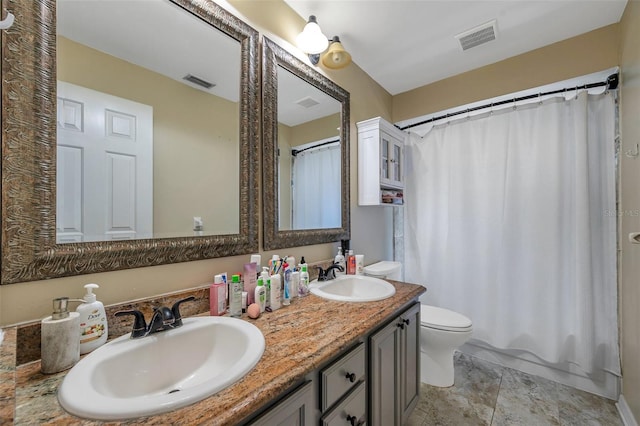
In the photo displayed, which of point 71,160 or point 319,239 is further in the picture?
point 319,239

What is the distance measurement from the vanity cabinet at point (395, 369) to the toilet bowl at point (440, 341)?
0.35 m

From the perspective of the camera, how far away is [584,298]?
175 cm

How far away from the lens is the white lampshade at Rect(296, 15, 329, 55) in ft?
4.84

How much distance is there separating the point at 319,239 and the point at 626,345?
194cm

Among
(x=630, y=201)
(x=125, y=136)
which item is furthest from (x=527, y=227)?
(x=125, y=136)

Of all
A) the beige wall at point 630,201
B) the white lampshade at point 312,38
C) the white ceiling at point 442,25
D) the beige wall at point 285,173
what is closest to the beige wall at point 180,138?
the beige wall at point 285,173

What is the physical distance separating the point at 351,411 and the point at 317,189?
116 centimetres

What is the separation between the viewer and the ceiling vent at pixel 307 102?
1599 mm

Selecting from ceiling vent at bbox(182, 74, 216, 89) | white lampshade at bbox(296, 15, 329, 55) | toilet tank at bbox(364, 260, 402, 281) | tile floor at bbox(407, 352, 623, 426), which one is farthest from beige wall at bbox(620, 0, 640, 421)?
ceiling vent at bbox(182, 74, 216, 89)

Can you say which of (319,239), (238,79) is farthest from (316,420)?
(238,79)

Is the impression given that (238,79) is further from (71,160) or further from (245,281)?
(245,281)

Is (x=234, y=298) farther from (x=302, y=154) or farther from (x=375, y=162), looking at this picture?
(x=375, y=162)

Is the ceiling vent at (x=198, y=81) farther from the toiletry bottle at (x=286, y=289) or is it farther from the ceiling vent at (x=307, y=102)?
the toiletry bottle at (x=286, y=289)

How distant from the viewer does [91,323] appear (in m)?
0.75
